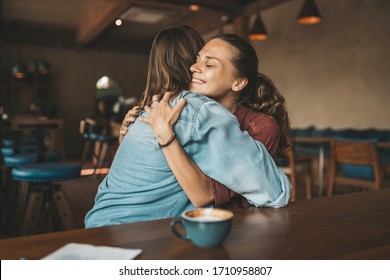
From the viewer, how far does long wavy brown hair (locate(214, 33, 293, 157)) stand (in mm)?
1363

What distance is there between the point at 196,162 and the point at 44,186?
6.00 ft

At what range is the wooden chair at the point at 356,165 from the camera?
345 cm

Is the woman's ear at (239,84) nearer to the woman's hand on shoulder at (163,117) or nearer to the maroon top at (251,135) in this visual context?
the maroon top at (251,135)

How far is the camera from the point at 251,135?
127 cm

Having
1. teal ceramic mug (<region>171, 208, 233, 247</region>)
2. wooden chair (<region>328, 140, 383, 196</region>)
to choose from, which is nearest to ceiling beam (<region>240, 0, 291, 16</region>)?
wooden chair (<region>328, 140, 383, 196</region>)

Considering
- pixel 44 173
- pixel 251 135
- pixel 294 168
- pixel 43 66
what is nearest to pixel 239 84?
pixel 251 135

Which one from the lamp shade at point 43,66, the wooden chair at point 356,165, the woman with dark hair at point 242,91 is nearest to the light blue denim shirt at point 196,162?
the woman with dark hair at point 242,91

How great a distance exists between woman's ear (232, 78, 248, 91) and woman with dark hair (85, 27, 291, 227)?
28 centimetres

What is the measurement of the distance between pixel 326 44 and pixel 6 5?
19.0 feet

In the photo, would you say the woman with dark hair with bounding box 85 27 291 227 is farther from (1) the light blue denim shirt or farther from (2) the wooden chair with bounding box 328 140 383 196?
(2) the wooden chair with bounding box 328 140 383 196

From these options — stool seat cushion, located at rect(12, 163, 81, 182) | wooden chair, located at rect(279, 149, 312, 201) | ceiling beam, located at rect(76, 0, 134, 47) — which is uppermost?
ceiling beam, located at rect(76, 0, 134, 47)

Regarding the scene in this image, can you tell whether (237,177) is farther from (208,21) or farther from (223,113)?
(208,21)

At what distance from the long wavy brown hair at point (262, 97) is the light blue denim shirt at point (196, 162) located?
33cm

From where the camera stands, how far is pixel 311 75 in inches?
279
